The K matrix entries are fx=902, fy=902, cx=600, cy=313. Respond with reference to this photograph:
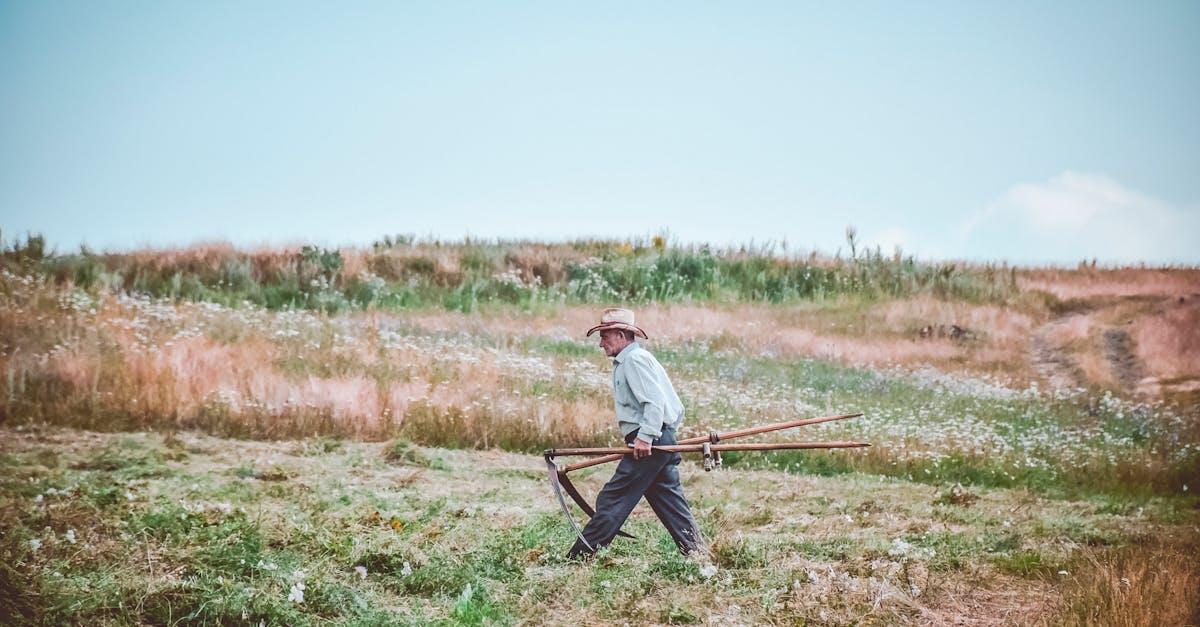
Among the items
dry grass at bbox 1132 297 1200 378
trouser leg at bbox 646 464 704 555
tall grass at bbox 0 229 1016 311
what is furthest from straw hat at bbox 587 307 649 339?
tall grass at bbox 0 229 1016 311

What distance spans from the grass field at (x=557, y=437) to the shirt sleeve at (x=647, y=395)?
839 mm

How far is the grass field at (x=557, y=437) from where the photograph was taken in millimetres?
5055

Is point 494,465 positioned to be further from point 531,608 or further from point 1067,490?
point 1067,490

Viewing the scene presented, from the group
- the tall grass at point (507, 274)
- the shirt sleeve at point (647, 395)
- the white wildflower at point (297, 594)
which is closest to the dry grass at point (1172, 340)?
the tall grass at point (507, 274)

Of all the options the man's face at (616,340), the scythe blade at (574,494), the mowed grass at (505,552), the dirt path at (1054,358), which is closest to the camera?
the mowed grass at (505,552)

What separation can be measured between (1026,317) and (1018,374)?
100cm

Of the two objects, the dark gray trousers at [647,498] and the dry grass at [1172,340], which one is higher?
the dry grass at [1172,340]

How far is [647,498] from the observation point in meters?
5.65

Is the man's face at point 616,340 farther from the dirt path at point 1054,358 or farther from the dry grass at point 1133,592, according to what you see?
the dirt path at point 1054,358

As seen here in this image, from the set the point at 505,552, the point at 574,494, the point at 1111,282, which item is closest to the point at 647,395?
the point at 574,494

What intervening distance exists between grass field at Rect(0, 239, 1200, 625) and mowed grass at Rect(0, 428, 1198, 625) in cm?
3

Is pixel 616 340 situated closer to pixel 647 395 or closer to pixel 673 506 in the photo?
pixel 647 395

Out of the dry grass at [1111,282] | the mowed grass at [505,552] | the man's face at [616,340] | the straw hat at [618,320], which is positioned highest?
the dry grass at [1111,282]

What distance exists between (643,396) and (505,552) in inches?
56.1
